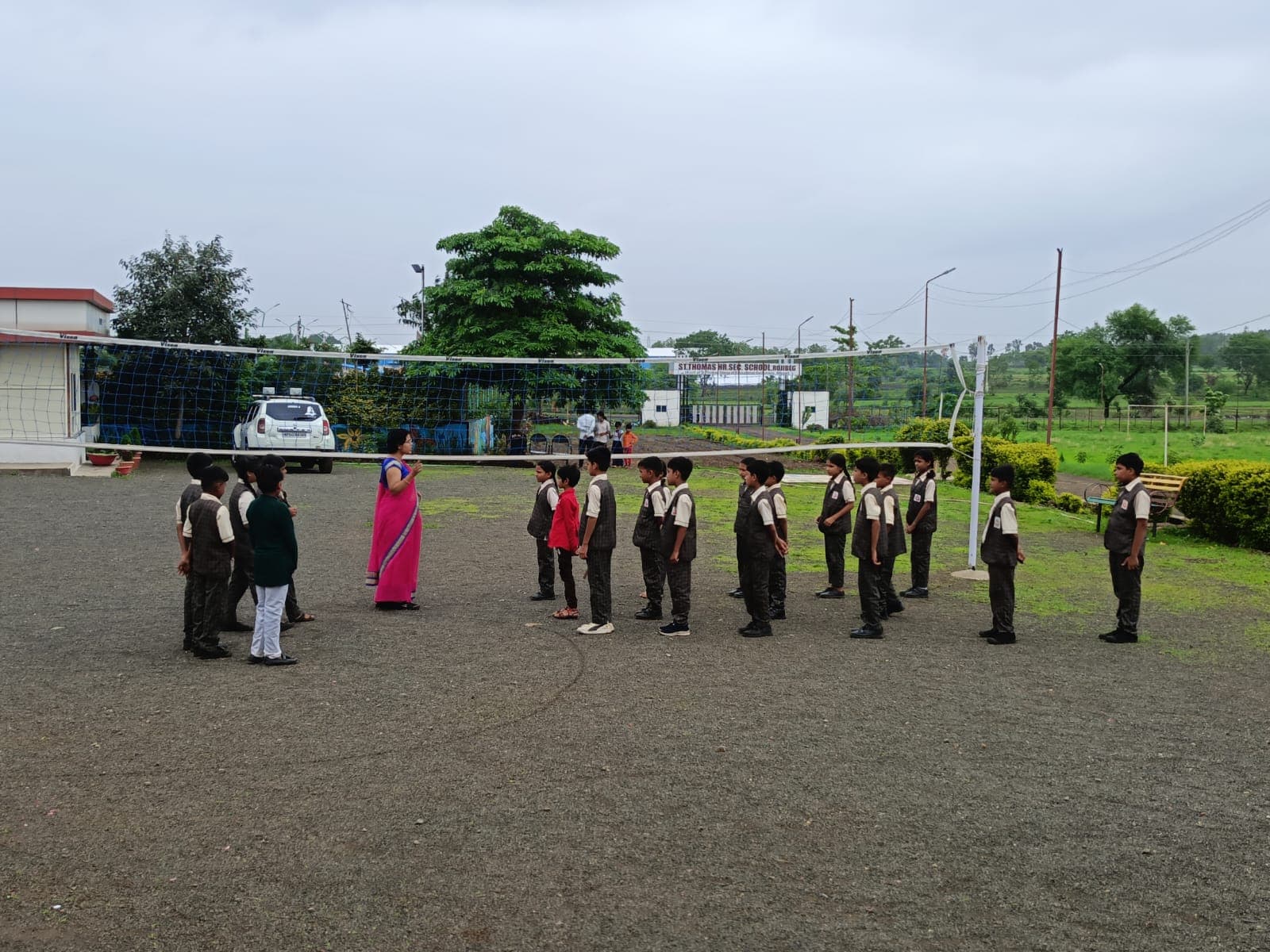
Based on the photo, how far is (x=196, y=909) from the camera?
385 cm

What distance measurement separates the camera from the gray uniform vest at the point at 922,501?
1045 centimetres

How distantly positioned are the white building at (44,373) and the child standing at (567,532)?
12.4 metres

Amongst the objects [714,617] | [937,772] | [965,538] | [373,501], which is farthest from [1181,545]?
[373,501]

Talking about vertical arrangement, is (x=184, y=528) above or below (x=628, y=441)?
below

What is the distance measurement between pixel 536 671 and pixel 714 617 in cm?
250

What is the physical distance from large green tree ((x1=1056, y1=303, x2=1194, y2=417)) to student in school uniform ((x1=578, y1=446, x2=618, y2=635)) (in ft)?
175

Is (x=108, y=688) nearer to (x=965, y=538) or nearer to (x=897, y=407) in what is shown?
(x=897, y=407)

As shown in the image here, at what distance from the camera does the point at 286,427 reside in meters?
21.8

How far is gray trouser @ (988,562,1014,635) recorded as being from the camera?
8.18 m

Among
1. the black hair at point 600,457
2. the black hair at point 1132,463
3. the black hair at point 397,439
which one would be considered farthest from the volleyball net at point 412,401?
the black hair at point 397,439

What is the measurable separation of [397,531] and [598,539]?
2044 mm

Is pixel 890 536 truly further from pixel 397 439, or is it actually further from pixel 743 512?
pixel 397 439

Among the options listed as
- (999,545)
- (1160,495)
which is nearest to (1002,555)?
(999,545)

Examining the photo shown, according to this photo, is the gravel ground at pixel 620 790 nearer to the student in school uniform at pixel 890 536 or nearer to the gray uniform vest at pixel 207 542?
the student in school uniform at pixel 890 536
